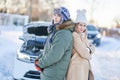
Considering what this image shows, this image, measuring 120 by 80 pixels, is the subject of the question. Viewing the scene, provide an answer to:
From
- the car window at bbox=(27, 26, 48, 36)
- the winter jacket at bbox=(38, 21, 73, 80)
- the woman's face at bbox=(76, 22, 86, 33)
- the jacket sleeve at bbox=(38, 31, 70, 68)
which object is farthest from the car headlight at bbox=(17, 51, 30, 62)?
the jacket sleeve at bbox=(38, 31, 70, 68)

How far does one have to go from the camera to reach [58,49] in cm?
429

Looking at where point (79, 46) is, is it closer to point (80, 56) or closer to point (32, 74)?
point (80, 56)

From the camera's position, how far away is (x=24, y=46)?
10.0 metres

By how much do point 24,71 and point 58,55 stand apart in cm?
525

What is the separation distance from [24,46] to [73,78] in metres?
5.53

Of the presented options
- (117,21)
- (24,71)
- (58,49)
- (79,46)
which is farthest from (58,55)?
(117,21)

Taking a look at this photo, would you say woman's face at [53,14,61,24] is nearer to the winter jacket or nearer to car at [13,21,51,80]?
the winter jacket

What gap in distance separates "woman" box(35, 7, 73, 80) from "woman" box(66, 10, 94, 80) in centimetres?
10

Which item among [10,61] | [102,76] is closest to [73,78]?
[102,76]

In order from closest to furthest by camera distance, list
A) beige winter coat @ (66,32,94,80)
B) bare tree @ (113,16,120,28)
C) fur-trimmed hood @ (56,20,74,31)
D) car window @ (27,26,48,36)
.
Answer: fur-trimmed hood @ (56,20,74,31) < beige winter coat @ (66,32,94,80) < car window @ (27,26,48,36) < bare tree @ (113,16,120,28)

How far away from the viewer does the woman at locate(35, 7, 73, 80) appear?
14.1 ft

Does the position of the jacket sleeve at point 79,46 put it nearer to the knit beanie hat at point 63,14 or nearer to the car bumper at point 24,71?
the knit beanie hat at point 63,14

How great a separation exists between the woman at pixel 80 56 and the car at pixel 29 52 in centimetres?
485

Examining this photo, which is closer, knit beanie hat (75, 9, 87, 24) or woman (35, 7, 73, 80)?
woman (35, 7, 73, 80)
